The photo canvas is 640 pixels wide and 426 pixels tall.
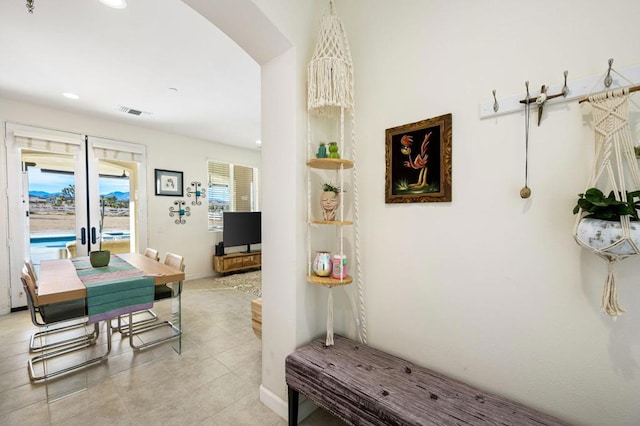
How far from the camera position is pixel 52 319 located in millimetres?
1984

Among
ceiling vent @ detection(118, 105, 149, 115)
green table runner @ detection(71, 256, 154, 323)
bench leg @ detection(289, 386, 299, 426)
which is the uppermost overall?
ceiling vent @ detection(118, 105, 149, 115)

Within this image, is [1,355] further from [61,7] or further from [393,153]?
[393,153]

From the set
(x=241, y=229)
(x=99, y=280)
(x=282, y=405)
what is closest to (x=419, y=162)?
(x=282, y=405)

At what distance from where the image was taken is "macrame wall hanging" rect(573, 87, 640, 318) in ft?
2.84

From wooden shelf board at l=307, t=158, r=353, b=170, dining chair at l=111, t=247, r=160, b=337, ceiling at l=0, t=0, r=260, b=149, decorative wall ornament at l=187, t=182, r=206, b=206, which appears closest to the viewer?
wooden shelf board at l=307, t=158, r=353, b=170

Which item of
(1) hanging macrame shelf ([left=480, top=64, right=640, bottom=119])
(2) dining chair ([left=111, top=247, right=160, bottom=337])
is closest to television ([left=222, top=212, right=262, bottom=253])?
(2) dining chair ([left=111, top=247, right=160, bottom=337])

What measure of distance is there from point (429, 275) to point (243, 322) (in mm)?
2464

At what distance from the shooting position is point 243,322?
3098mm

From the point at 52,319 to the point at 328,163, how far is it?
2413mm

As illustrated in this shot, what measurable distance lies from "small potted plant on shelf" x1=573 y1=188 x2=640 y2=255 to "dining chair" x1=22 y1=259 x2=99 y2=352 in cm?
304

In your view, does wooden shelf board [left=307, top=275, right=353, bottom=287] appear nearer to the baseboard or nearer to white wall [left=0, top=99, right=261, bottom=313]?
the baseboard

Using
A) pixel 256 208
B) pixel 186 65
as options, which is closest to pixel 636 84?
pixel 186 65

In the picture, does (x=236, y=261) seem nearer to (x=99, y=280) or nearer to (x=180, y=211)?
(x=180, y=211)

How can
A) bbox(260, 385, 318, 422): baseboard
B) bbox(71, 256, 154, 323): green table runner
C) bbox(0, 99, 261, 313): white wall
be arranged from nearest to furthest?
1. bbox(260, 385, 318, 422): baseboard
2. bbox(71, 256, 154, 323): green table runner
3. bbox(0, 99, 261, 313): white wall
